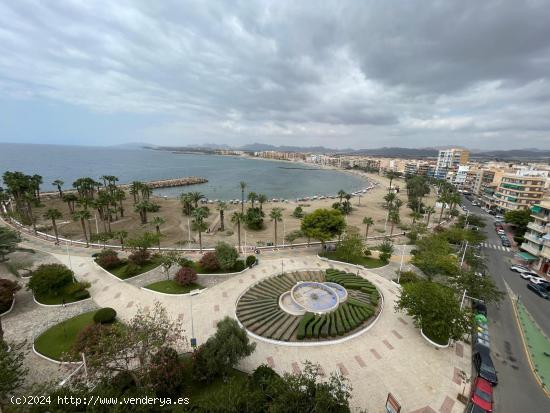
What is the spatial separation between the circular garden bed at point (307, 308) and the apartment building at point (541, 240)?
3778 cm

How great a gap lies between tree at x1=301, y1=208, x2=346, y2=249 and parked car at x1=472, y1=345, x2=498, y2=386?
2475cm

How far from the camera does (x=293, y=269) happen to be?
133ft

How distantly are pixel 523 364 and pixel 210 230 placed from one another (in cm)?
5795

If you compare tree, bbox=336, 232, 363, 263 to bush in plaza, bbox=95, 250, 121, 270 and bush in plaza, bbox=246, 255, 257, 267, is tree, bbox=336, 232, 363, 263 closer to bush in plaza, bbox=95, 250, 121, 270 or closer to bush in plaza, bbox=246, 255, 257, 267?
bush in plaza, bbox=246, 255, 257, 267

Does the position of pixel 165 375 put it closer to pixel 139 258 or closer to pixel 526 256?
pixel 139 258

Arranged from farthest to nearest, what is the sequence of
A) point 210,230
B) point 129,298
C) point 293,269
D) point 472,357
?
1. point 210,230
2. point 293,269
3. point 129,298
4. point 472,357

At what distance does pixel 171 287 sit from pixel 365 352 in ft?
84.0

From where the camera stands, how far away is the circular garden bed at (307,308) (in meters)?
26.5

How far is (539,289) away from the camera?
1555 inches

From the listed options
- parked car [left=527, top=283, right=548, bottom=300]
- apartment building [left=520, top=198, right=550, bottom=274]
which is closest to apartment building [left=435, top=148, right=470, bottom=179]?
apartment building [left=520, top=198, right=550, bottom=274]

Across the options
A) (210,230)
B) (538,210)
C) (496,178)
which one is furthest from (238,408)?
(496,178)

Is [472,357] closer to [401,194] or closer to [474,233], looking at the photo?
[474,233]

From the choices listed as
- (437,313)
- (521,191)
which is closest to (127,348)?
(437,313)

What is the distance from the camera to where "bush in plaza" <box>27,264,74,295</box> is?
30.0m
